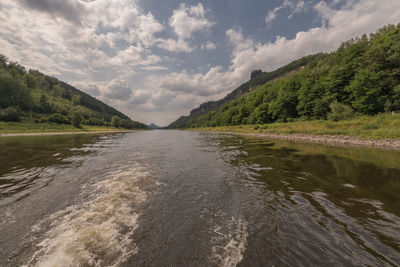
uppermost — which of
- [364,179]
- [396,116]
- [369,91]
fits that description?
[369,91]

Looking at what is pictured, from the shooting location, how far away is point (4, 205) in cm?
613

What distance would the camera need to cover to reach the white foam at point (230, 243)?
3562 mm

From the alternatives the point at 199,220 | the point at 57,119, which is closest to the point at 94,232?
the point at 199,220

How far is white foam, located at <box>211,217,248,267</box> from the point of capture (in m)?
3.56

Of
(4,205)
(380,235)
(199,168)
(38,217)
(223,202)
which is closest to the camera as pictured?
(380,235)

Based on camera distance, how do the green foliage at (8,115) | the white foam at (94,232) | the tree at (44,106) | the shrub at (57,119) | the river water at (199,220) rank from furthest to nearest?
the tree at (44,106)
the shrub at (57,119)
the green foliage at (8,115)
the river water at (199,220)
the white foam at (94,232)

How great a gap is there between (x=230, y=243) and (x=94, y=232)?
4071 millimetres

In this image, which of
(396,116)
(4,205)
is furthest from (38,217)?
(396,116)

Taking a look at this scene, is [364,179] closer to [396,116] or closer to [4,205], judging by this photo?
[4,205]

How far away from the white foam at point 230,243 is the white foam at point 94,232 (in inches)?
83.8

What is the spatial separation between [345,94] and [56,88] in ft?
885

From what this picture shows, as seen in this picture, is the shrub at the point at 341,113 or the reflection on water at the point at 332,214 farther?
the shrub at the point at 341,113

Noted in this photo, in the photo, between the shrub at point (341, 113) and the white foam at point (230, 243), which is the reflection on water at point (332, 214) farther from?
the shrub at point (341, 113)

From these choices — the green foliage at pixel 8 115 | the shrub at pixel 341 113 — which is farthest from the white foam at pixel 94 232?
the green foliage at pixel 8 115
